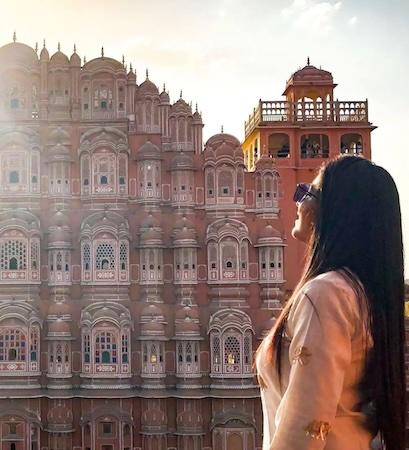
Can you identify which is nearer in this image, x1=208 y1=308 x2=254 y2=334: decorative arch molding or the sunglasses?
the sunglasses

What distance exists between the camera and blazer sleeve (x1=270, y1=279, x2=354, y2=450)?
197 centimetres

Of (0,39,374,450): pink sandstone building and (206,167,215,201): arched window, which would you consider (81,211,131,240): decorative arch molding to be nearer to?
(0,39,374,450): pink sandstone building

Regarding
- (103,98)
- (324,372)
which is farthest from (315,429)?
(103,98)

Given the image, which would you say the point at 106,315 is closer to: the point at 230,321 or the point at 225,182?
the point at 230,321

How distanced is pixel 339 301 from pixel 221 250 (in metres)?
18.4

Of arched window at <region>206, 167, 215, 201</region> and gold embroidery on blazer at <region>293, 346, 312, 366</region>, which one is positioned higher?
arched window at <region>206, 167, 215, 201</region>

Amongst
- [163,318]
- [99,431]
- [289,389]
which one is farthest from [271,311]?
[289,389]

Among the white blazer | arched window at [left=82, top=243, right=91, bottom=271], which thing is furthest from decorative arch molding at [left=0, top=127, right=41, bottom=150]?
the white blazer

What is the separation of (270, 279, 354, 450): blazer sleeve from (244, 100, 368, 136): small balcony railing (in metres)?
20.9

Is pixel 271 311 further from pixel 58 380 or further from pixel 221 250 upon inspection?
pixel 58 380

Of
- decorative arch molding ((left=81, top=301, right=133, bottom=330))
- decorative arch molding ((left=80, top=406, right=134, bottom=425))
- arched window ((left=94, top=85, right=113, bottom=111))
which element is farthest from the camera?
arched window ((left=94, top=85, right=113, bottom=111))

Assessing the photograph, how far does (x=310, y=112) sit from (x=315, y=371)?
21.7m

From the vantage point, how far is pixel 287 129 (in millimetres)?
22594

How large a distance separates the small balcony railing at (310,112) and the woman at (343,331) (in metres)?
20.6
